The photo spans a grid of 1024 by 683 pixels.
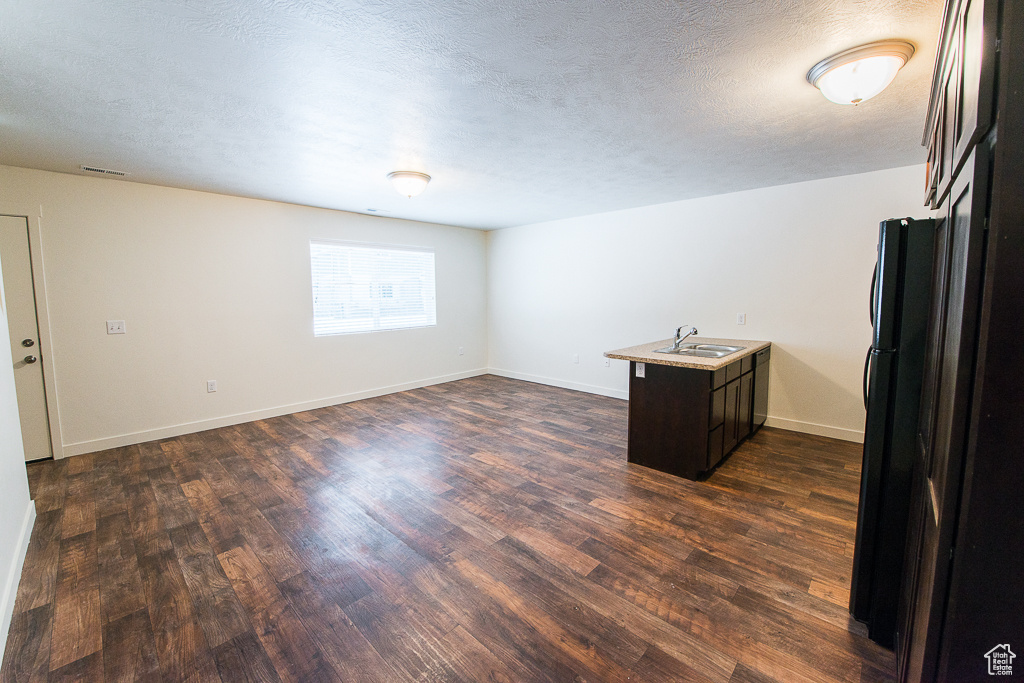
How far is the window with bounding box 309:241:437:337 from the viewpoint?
5.06 metres

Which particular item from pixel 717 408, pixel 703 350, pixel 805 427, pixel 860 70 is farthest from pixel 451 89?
pixel 805 427

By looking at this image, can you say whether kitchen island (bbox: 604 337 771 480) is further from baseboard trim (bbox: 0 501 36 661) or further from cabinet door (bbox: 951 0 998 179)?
baseboard trim (bbox: 0 501 36 661)

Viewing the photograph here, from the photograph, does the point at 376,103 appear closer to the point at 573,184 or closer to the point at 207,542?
the point at 573,184

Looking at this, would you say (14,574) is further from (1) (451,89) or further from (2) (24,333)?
(1) (451,89)

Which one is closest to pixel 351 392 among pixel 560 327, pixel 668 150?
pixel 560 327

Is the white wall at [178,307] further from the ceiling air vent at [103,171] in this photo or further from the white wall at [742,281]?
the white wall at [742,281]

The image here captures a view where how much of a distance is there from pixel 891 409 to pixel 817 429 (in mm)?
2882

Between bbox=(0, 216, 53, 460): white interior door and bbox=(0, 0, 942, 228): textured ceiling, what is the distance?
62 cm

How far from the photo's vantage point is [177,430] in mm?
4086

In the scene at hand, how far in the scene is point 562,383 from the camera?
239 inches

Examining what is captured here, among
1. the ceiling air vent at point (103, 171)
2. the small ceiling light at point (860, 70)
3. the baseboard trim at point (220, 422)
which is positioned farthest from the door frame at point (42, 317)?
the small ceiling light at point (860, 70)

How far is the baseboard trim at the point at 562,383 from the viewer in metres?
5.46

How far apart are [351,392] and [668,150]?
4561 millimetres

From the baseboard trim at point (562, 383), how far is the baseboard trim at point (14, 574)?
512cm
